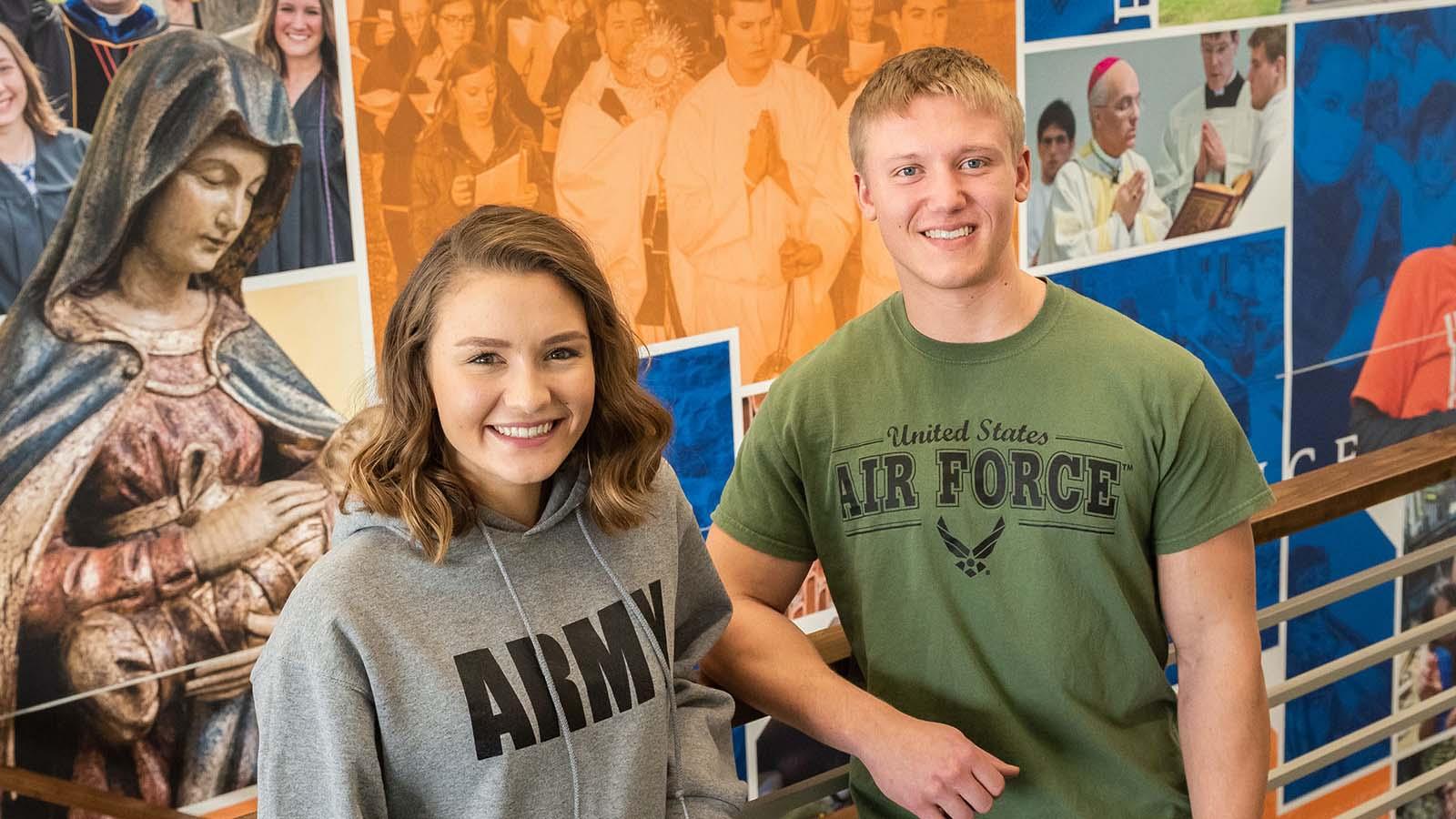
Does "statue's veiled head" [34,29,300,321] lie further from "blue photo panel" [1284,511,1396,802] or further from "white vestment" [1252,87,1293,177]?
"blue photo panel" [1284,511,1396,802]

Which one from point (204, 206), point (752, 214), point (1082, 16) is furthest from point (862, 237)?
point (204, 206)

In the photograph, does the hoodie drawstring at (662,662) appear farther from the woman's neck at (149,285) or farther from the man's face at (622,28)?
the man's face at (622,28)

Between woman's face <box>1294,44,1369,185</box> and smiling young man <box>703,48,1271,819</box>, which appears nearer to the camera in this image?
smiling young man <box>703,48,1271,819</box>

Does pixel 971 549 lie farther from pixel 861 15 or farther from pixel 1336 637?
pixel 1336 637

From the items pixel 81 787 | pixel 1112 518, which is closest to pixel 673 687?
pixel 1112 518

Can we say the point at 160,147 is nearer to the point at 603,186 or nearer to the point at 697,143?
the point at 603,186

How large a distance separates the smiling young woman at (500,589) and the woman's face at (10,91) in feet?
3.22

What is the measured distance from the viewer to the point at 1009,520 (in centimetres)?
138

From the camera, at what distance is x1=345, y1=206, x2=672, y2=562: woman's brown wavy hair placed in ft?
3.62

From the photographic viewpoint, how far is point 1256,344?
347cm

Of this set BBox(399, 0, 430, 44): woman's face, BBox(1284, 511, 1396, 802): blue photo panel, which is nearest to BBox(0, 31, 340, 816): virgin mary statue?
BBox(399, 0, 430, 44): woman's face

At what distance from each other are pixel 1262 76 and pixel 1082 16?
581 mm

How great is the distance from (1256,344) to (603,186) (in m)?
1.71

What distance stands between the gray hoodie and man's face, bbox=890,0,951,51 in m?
1.69
